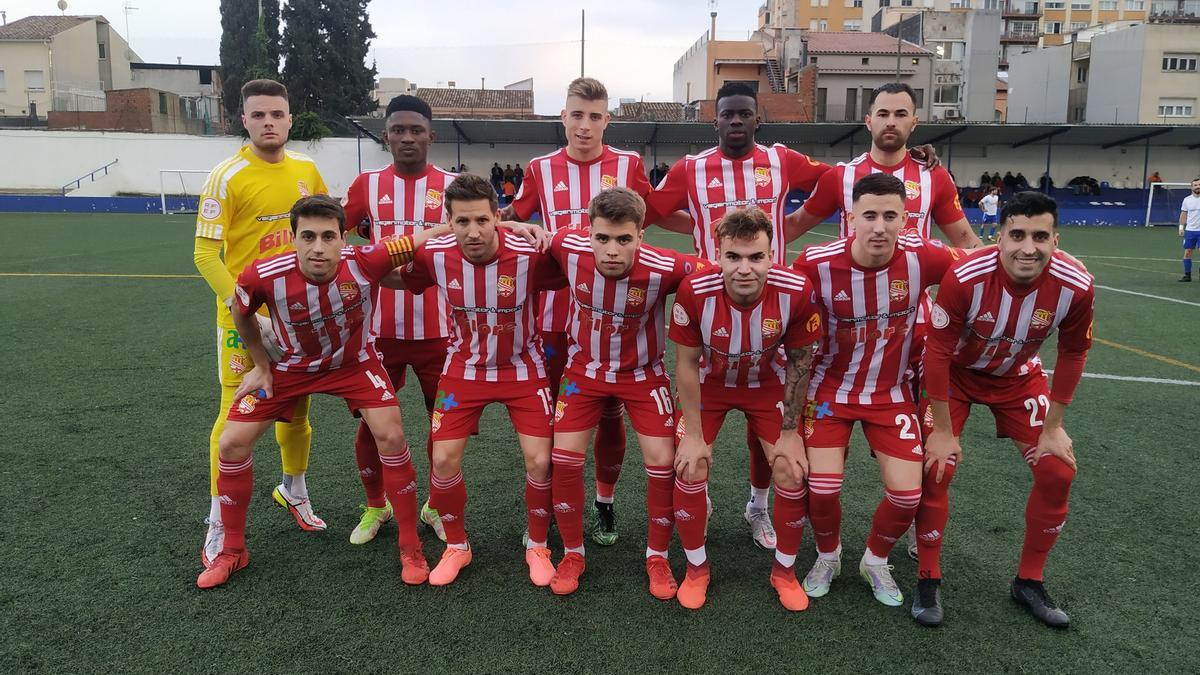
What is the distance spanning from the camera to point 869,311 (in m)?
3.32

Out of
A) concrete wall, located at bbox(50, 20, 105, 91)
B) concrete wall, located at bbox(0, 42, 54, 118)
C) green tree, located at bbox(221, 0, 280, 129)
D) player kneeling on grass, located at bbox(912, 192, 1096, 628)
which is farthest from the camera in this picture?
concrete wall, located at bbox(50, 20, 105, 91)

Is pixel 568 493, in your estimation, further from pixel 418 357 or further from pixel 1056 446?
pixel 1056 446

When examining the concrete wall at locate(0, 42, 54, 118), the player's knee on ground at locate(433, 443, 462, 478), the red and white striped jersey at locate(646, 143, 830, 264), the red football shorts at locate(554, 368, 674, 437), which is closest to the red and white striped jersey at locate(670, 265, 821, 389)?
the red football shorts at locate(554, 368, 674, 437)

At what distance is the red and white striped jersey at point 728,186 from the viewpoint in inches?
160

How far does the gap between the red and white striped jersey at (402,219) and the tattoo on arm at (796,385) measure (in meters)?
1.77

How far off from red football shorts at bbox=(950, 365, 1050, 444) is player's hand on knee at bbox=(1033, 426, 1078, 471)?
0.09 meters

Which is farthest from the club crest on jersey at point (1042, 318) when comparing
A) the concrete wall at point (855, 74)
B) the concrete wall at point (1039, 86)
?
the concrete wall at point (1039, 86)

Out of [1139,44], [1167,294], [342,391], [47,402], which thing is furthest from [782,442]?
[1139,44]

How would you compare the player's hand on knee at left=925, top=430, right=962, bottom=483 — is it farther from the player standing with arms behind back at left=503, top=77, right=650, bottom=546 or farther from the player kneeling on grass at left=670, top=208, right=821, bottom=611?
the player standing with arms behind back at left=503, top=77, right=650, bottom=546

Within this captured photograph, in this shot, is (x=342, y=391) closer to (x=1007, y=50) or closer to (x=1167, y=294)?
(x=1167, y=294)

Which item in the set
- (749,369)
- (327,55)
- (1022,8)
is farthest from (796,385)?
(1022,8)

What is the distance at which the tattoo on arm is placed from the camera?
330cm

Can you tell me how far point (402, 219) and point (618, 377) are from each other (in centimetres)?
149

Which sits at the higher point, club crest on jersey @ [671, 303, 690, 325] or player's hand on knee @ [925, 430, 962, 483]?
club crest on jersey @ [671, 303, 690, 325]
